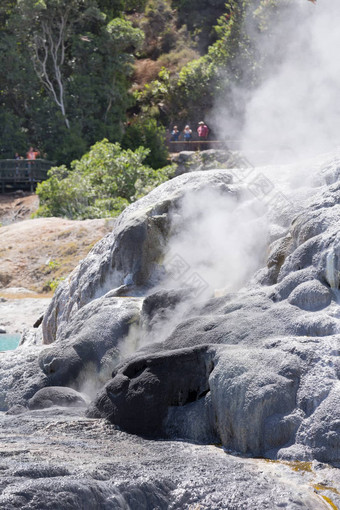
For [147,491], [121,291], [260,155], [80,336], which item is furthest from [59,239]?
[147,491]

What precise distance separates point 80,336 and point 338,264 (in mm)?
1977

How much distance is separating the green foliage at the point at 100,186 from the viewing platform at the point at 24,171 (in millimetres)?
4830

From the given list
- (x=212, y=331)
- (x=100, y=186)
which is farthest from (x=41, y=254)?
(x=212, y=331)

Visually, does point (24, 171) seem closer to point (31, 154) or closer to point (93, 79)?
point (31, 154)

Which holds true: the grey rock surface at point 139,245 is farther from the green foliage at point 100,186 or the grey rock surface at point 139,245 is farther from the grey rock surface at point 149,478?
the green foliage at point 100,186

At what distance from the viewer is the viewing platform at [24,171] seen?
21703 millimetres

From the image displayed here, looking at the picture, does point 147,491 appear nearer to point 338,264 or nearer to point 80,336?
point 338,264

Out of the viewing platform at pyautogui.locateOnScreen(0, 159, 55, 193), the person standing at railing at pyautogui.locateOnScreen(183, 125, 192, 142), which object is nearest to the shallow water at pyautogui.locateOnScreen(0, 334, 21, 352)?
the viewing platform at pyautogui.locateOnScreen(0, 159, 55, 193)

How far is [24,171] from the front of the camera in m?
21.8

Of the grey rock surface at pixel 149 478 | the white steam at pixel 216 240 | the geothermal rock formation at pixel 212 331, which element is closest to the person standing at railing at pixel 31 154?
the geothermal rock formation at pixel 212 331

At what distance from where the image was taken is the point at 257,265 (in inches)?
255

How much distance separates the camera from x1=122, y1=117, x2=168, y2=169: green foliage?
71.8 feet

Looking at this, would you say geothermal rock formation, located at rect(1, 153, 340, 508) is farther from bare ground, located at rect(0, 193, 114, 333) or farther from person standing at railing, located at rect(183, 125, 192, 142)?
person standing at railing, located at rect(183, 125, 192, 142)

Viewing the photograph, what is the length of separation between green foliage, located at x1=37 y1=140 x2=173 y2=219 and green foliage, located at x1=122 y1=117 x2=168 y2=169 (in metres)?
4.84
